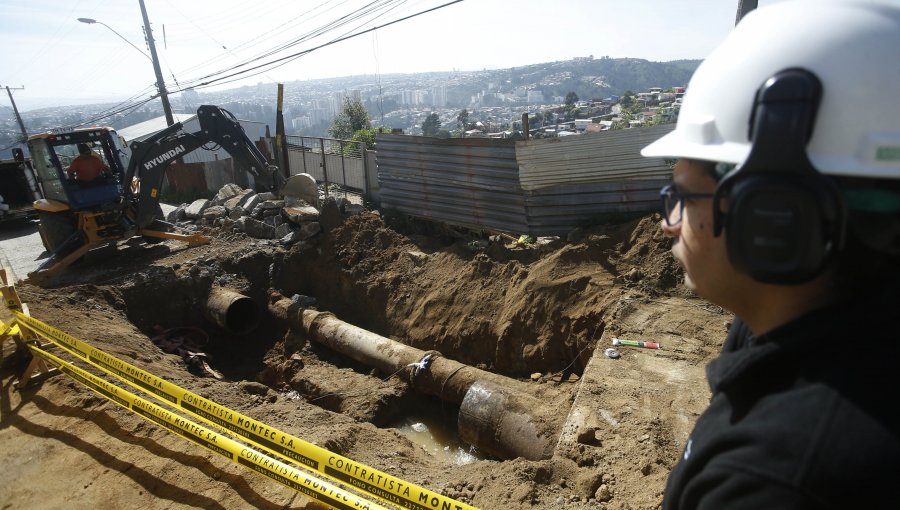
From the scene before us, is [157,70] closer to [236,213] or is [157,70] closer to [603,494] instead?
[236,213]

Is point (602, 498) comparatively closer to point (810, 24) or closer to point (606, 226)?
point (810, 24)

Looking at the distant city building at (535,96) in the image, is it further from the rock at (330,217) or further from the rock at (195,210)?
the rock at (330,217)

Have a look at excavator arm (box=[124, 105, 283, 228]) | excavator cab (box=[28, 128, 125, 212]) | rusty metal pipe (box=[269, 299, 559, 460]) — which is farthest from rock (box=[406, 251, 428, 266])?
excavator cab (box=[28, 128, 125, 212])

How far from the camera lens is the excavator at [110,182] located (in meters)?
11.8

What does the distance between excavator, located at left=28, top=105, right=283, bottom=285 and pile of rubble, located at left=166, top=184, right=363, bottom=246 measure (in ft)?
2.86

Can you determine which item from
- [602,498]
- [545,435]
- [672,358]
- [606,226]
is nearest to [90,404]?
[545,435]

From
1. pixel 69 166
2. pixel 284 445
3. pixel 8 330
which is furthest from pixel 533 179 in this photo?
pixel 69 166

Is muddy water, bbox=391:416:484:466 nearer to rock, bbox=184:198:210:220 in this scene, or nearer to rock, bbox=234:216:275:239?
rock, bbox=234:216:275:239

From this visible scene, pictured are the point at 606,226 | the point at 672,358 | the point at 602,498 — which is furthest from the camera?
the point at 606,226

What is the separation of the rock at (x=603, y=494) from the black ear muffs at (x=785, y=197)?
10.7ft

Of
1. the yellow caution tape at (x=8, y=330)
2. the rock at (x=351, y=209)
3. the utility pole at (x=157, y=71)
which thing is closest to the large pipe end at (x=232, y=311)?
the rock at (x=351, y=209)

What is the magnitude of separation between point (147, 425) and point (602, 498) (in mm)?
4296

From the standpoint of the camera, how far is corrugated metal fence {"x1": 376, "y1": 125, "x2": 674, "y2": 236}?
9.30m

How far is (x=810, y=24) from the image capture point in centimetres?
106
